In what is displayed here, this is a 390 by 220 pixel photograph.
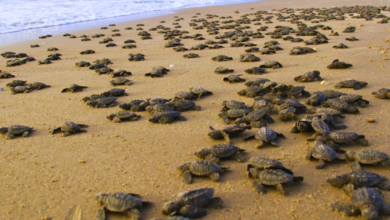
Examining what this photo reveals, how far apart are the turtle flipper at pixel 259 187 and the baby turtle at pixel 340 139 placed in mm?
1184

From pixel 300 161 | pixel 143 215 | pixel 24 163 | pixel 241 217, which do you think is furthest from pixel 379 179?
pixel 24 163

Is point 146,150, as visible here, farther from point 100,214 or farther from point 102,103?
point 102,103

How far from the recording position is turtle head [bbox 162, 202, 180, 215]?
251cm

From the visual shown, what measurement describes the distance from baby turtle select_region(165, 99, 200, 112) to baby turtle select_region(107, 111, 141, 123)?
63cm

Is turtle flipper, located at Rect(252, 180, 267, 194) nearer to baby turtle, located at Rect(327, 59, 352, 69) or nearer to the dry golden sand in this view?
the dry golden sand

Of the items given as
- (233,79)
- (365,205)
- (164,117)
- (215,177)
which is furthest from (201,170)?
(233,79)

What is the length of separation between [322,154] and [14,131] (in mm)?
4292

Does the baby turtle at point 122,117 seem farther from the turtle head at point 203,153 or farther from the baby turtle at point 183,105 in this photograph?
the turtle head at point 203,153

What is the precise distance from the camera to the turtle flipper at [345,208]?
245 centimetres

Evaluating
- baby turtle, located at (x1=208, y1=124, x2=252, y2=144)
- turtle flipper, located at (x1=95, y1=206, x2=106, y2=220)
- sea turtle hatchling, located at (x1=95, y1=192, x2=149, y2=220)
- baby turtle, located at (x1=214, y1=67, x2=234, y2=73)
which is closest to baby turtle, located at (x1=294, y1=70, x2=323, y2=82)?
baby turtle, located at (x1=214, y1=67, x2=234, y2=73)

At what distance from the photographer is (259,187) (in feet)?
9.32

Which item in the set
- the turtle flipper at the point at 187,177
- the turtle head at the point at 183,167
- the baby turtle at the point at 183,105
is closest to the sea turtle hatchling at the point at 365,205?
the turtle flipper at the point at 187,177

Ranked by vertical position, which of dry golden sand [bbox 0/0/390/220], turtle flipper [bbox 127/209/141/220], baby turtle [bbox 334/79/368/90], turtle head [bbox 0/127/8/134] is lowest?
dry golden sand [bbox 0/0/390/220]

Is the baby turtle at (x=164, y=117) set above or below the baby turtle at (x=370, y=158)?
below
